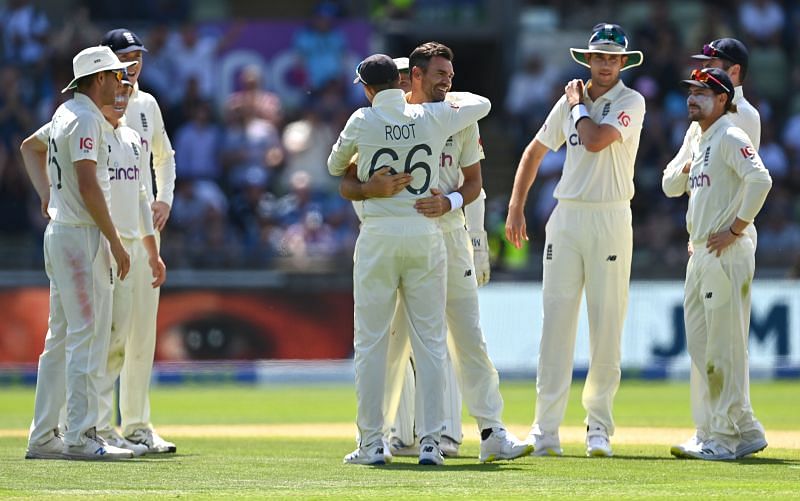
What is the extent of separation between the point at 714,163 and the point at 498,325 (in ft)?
33.2

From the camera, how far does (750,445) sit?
9922mm

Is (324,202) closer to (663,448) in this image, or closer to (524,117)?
(524,117)

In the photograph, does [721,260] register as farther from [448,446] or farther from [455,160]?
[448,446]

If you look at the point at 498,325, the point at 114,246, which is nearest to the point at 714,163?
the point at 114,246

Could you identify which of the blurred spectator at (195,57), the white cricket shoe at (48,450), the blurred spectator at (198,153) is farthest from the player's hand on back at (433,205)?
the blurred spectator at (195,57)

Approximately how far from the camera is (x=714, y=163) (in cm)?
1001

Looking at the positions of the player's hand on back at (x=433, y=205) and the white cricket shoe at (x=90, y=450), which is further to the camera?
the white cricket shoe at (x=90, y=450)

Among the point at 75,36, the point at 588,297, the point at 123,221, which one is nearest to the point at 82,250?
the point at 123,221

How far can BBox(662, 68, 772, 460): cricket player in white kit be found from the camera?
991 centimetres

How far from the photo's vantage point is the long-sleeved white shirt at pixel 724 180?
9.80 metres

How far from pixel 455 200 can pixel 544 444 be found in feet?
6.22

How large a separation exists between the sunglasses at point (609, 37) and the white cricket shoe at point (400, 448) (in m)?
2.99

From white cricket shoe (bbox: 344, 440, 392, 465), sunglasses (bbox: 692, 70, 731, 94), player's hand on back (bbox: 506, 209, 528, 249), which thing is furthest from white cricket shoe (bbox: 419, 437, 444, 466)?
sunglasses (bbox: 692, 70, 731, 94)

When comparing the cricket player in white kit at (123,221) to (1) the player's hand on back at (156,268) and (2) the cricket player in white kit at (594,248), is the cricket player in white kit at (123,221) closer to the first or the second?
(1) the player's hand on back at (156,268)
